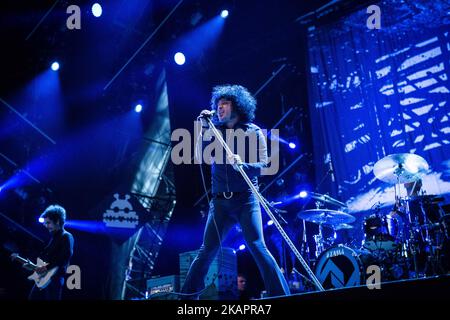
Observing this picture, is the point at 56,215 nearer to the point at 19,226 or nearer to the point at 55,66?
the point at 19,226

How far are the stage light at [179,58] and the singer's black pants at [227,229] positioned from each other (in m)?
5.69

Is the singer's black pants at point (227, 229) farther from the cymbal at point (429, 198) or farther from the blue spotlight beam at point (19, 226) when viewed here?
the blue spotlight beam at point (19, 226)

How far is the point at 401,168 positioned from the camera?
258 inches

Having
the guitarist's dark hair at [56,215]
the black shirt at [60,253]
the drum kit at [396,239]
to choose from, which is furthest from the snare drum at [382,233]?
the guitarist's dark hair at [56,215]

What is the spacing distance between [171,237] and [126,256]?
168 cm

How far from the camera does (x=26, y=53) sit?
7.87 metres

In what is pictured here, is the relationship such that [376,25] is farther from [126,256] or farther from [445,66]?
[126,256]

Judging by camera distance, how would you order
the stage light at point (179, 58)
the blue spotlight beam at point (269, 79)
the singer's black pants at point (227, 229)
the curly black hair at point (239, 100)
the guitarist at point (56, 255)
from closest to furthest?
the singer's black pants at point (227, 229) < the curly black hair at point (239, 100) < the guitarist at point (56, 255) < the stage light at point (179, 58) < the blue spotlight beam at point (269, 79)

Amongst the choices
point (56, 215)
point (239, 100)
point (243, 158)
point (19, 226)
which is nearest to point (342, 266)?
point (243, 158)

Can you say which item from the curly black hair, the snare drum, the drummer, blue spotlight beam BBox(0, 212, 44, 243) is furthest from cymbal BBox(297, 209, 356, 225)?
blue spotlight beam BBox(0, 212, 44, 243)

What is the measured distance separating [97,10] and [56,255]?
180 inches

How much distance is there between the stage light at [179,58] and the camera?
9.11 m

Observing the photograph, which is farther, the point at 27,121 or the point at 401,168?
the point at 27,121

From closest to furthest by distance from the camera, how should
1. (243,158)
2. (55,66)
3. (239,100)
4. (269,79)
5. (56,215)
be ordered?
(243,158), (239,100), (56,215), (55,66), (269,79)
